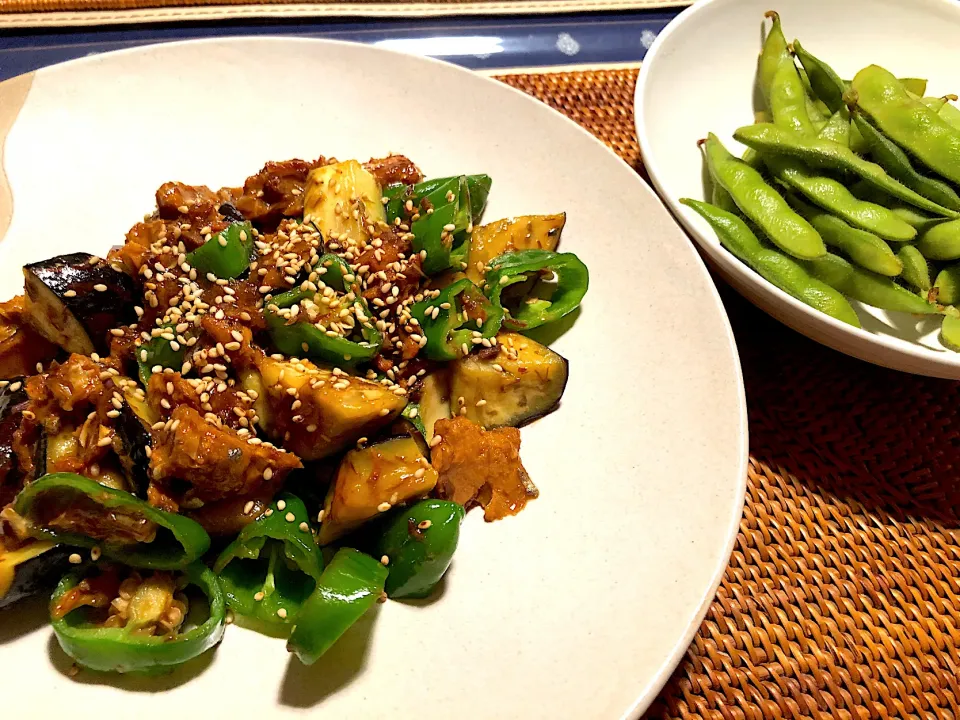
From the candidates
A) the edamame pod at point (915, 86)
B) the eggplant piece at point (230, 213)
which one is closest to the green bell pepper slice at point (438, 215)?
the eggplant piece at point (230, 213)

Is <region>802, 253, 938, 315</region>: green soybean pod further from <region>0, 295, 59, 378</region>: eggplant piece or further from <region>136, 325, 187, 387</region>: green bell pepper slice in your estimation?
<region>0, 295, 59, 378</region>: eggplant piece

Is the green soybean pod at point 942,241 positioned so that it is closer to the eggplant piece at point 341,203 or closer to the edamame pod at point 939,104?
the edamame pod at point 939,104

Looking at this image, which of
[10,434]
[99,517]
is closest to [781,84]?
[99,517]

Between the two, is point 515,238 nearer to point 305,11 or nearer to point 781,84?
point 781,84

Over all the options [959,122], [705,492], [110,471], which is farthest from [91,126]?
[959,122]

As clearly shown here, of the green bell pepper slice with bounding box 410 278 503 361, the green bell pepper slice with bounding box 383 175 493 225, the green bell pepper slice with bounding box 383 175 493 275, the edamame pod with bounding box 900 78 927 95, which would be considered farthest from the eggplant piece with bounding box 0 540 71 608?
the edamame pod with bounding box 900 78 927 95

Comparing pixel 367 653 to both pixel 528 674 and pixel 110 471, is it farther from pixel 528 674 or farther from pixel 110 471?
pixel 110 471
